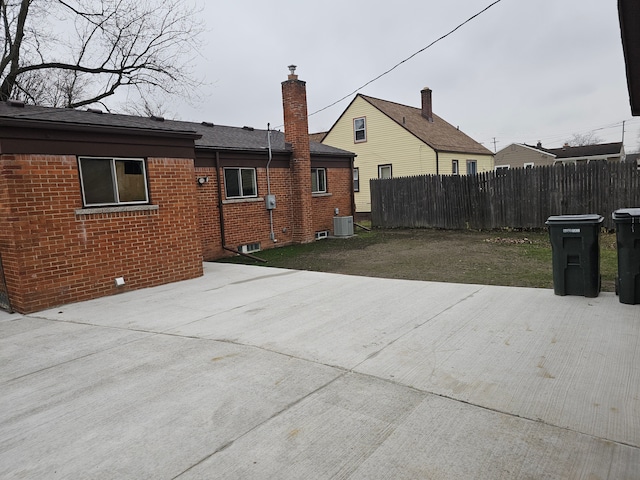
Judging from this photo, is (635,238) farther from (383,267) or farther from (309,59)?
(309,59)

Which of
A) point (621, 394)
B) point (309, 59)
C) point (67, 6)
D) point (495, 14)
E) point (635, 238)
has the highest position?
point (67, 6)

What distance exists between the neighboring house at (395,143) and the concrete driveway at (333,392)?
1792cm

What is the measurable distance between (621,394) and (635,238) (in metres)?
2.82

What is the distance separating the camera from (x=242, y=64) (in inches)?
599

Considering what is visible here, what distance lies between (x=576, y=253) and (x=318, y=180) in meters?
10.8

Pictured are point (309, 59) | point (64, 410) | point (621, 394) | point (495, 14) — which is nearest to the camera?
point (621, 394)

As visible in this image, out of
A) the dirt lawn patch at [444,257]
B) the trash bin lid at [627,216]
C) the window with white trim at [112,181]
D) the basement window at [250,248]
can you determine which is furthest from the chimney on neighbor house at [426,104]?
the trash bin lid at [627,216]

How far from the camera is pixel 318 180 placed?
1538 cm

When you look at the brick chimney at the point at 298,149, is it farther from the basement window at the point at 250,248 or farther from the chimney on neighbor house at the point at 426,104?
the chimney on neighbor house at the point at 426,104

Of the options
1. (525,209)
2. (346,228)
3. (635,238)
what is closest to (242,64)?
(346,228)

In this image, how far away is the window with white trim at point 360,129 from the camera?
24.4m

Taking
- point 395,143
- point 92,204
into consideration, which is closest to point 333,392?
point 92,204

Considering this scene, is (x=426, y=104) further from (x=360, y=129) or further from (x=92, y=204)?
(x=92, y=204)

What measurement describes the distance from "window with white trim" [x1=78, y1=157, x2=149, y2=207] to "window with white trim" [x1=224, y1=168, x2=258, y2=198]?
412 centimetres
